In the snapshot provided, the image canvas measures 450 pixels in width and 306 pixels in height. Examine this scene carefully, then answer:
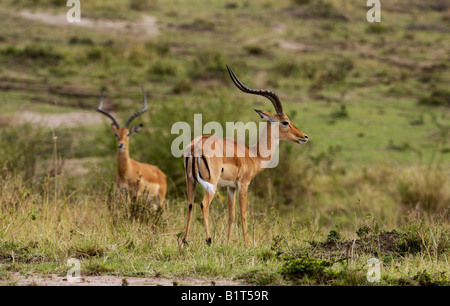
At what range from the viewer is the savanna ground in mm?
6121

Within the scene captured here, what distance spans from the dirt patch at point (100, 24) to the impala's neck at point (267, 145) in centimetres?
2189

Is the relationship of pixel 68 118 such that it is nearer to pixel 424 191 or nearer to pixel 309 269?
pixel 424 191

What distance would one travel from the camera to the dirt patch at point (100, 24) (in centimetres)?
2859

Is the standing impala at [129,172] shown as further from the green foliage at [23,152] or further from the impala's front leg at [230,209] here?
the impala's front leg at [230,209]

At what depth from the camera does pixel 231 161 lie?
6.78 m

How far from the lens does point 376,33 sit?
2953 centimetres

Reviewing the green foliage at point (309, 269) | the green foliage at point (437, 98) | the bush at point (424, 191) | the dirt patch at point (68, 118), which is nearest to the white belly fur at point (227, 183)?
the green foliage at point (309, 269)

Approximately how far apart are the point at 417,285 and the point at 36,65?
19677 mm

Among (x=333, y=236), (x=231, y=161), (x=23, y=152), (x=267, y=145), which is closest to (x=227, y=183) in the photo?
(x=231, y=161)

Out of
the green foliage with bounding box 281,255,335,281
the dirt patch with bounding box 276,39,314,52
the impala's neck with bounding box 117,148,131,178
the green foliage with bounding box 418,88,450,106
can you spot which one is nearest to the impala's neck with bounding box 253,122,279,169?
the green foliage with bounding box 281,255,335,281

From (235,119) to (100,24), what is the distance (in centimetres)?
1837

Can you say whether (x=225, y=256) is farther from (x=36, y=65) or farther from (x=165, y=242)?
(x=36, y=65)

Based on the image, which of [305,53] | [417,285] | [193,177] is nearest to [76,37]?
[305,53]

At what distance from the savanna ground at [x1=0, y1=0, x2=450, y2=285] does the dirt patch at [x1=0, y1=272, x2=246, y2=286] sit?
3cm
